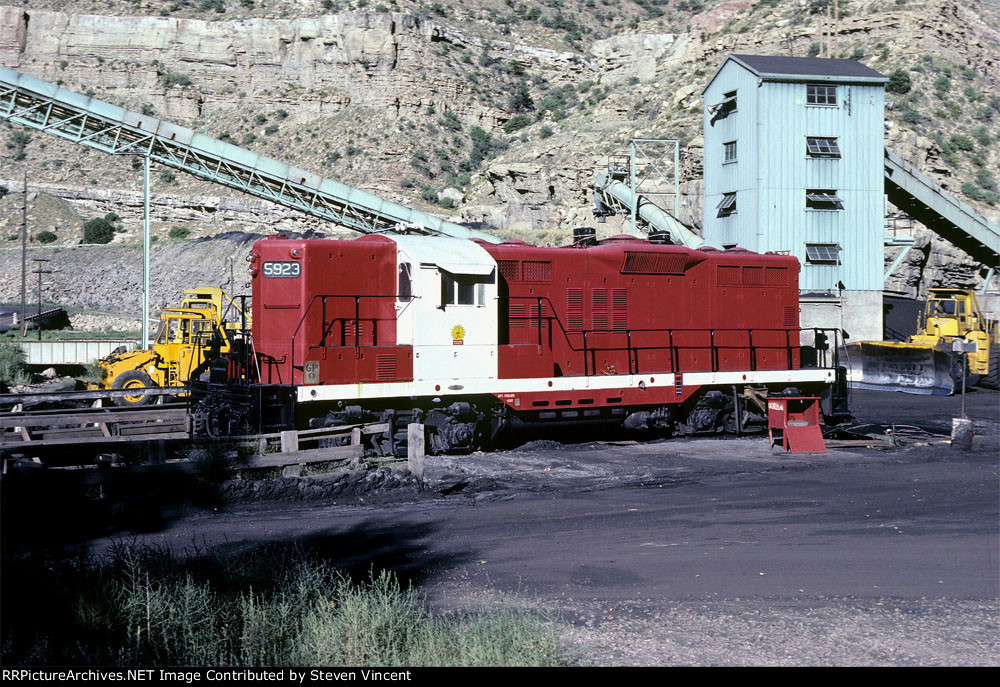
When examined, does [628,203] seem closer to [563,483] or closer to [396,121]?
[563,483]

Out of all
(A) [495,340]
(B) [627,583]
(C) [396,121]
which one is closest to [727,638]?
(B) [627,583]

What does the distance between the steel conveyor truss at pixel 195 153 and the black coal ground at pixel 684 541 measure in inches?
719

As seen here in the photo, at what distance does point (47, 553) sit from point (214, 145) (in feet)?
87.8

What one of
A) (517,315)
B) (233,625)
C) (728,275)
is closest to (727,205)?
(728,275)

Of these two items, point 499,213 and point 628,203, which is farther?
point 499,213

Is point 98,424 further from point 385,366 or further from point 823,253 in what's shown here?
point 823,253

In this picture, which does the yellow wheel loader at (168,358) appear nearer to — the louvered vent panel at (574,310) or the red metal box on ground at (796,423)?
the louvered vent panel at (574,310)

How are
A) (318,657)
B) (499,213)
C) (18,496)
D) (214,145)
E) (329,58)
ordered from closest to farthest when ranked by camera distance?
(318,657), (18,496), (214,145), (499,213), (329,58)

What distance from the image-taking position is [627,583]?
891 cm

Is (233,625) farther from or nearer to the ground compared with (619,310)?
nearer to the ground

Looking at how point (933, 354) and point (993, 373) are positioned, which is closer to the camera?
point (933, 354)

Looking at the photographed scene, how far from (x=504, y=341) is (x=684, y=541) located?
25.6 ft

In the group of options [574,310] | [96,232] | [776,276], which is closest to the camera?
[574,310]

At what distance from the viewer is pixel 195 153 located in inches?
1277
